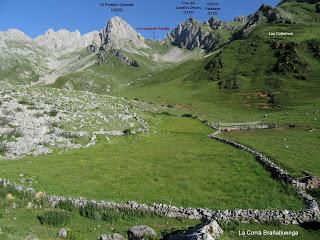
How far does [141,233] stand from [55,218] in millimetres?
7296

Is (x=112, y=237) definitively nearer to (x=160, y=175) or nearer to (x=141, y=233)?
(x=141, y=233)

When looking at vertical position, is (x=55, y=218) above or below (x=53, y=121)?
below

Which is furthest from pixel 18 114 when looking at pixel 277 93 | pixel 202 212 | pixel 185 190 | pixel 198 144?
→ pixel 277 93

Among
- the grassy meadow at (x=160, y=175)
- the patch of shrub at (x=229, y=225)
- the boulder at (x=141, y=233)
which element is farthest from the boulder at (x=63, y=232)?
the patch of shrub at (x=229, y=225)

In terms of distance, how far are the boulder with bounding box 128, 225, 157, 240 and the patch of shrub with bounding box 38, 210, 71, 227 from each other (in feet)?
18.3

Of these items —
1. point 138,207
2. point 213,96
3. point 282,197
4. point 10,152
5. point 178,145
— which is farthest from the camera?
point 213,96

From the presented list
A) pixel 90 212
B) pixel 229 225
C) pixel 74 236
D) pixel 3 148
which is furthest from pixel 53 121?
pixel 229 225

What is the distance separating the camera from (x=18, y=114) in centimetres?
7006

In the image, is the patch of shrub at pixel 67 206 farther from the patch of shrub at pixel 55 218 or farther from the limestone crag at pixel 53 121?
the limestone crag at pixel 53 121

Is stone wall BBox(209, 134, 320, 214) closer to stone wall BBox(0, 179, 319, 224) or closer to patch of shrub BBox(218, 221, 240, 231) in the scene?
stone wall BBox(0, 179, 319, 224)

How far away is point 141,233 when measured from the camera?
29.9 m

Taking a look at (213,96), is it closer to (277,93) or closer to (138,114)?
(277,93)

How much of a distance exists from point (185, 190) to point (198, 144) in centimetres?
2768

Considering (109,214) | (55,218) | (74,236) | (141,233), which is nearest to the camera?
(74,236)
